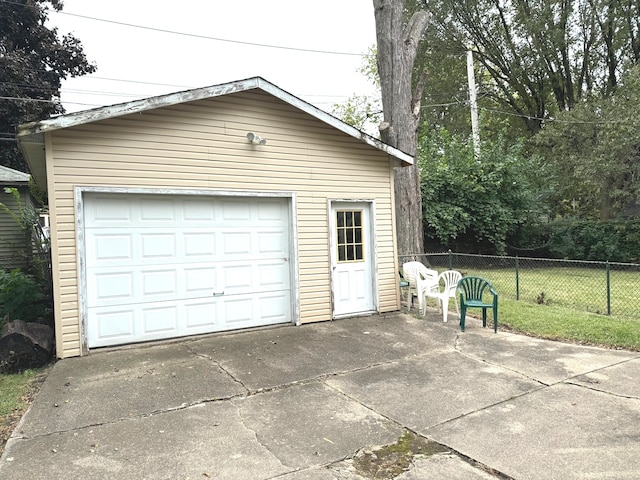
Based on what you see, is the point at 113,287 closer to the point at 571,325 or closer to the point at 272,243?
the point at 272,243

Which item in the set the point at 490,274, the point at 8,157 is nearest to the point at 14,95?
the point at 8,157

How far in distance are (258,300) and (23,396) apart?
326 cm

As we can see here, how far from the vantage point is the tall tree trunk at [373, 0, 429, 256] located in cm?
1104

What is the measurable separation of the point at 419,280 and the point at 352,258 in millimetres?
1233

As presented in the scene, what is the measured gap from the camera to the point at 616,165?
15133 millimetres

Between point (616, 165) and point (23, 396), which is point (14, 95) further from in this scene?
point (616, 165)

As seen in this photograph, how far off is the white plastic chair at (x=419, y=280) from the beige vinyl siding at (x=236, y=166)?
13.1 inches

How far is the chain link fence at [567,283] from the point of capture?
28.2 ft

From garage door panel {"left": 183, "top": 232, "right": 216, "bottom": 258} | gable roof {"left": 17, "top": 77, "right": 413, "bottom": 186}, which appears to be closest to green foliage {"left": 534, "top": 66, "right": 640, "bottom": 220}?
gable roof {"left": 17, "top": 77, "right": 413, "bottom": 186}

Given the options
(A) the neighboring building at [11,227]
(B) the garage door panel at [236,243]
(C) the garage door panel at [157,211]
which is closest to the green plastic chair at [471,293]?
(B) the garage door panel at [236,243]

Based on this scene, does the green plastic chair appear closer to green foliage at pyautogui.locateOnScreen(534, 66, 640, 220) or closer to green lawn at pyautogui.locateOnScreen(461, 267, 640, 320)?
green lawn at pyautogui.locateOnScreen(461, 267, 640, 320)

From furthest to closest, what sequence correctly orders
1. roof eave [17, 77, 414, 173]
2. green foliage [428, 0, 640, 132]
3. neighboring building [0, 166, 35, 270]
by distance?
1. green foliage [428, 0, 640, 132]
2. neighboring building [0, 166, 35, 270]
3. roof eave [17, 77, 414, 173]

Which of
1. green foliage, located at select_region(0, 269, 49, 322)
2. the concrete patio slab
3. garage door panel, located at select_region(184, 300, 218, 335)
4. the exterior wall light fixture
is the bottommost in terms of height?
the concrete patio slab

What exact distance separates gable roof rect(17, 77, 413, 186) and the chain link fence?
4.19 metres
